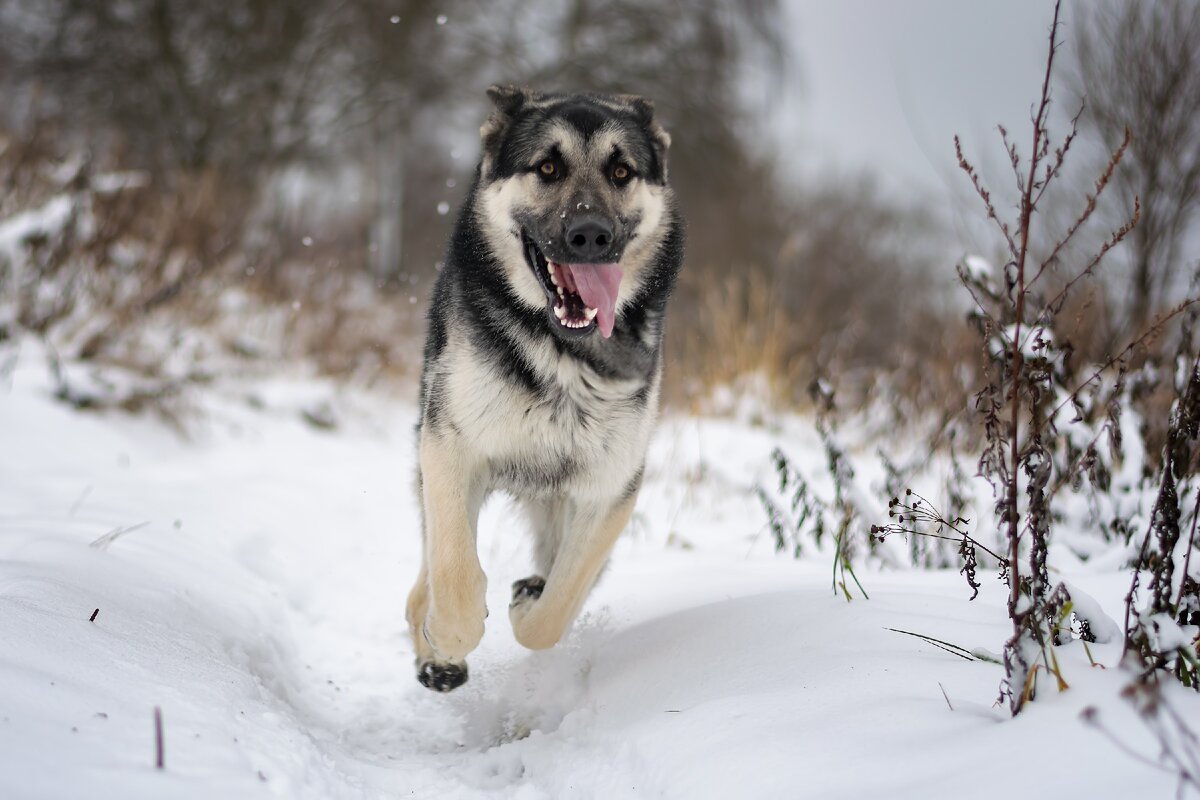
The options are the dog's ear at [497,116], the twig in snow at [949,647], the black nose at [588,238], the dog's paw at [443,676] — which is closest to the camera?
the twig in snow at [949,647]

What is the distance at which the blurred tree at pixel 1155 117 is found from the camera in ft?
17.9

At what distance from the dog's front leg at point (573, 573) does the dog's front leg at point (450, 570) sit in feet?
0.75

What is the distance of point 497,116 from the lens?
300cm

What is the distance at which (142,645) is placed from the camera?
193 cm

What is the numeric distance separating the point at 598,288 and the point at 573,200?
0.98 ft

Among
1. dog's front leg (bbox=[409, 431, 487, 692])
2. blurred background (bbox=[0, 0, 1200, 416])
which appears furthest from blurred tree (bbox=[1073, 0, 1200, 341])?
dog's front leg (bbox=[409, 431, 487, 692])

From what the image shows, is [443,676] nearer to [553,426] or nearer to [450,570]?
[450,570]

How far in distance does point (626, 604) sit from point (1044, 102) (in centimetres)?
216

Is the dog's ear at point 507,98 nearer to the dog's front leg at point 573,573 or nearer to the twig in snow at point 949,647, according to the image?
the dog's front leg at point 573,573

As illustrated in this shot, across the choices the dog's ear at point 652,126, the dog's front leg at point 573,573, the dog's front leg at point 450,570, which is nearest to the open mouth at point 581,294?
the dog's front leg at point 450,570

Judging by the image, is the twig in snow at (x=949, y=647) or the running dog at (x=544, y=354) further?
the running dog at (x=544, y=354)

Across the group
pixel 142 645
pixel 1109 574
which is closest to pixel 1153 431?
pixel 1109 574

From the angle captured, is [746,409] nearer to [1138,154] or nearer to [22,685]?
[1138,154]

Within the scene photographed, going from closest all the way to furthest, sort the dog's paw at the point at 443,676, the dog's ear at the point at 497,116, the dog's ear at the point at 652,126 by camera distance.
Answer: the dog's paw at the point at 443,676
the dog's ear at the point at 497,116
the dog's ear at the point at 652,126
